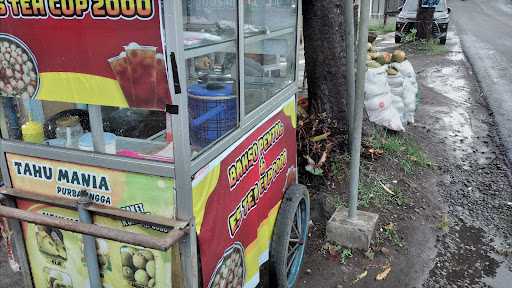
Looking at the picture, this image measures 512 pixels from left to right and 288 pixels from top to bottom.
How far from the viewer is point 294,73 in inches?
125

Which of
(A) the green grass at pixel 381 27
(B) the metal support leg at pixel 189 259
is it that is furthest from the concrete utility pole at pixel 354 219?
(A) the green grass at pixel 381 27

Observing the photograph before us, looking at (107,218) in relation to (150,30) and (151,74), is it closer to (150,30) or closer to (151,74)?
(151,74)

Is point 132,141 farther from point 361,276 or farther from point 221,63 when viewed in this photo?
point 361,276

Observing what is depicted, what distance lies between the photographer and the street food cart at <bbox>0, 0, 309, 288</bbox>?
5.42 feet

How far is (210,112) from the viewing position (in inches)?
83.0

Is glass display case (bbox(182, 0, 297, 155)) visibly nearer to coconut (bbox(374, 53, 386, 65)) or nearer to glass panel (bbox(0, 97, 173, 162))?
glass panel (bbox(0, 97, 173, 162))

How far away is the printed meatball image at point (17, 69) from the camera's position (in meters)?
1.81

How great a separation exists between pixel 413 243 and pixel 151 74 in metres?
2.90

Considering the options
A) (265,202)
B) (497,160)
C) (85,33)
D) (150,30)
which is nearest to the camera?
(150,30)

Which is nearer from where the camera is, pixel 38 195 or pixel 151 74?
pixel 151 74

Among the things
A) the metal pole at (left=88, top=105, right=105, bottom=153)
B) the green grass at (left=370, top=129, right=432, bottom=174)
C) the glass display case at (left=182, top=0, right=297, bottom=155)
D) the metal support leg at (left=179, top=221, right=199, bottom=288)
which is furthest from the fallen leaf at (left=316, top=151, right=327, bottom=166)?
the metal pole at (left=88, top=105, right=105, bottom=153)

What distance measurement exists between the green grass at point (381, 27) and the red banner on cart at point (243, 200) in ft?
47.4

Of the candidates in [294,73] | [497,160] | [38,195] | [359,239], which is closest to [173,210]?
[38,195]

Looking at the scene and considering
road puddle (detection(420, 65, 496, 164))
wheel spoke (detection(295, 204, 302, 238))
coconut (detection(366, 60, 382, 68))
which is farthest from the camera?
road puddle (detection(420, 65, 496, 164))
